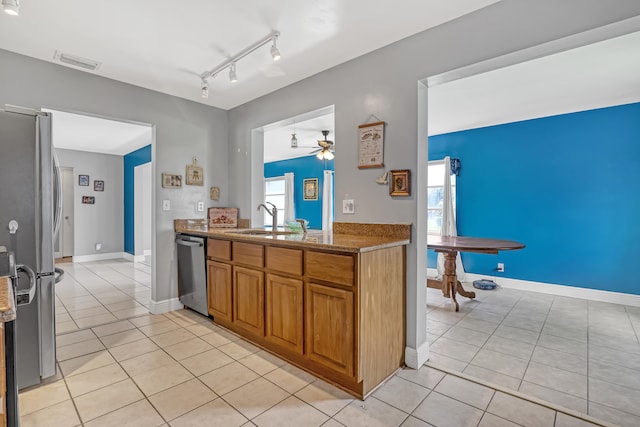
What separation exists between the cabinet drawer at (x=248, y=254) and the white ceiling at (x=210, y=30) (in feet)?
5.07

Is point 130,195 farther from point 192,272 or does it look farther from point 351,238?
point 351,238

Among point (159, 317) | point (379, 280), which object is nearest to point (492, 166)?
point (379, 280)

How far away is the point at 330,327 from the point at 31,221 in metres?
1.97

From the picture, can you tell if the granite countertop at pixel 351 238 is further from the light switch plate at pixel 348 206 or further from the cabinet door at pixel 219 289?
the cabinet door at pixel 219 289

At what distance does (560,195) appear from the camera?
4.16 meters

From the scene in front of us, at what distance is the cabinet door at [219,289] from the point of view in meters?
2.78

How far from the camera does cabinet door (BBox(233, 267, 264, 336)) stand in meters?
2.43

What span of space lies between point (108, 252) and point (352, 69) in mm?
7025

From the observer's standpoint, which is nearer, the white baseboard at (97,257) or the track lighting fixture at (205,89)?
the track lighting fixture at (205,89)

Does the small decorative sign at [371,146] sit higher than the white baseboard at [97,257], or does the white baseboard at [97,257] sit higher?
the small decorative sign at [371,146]

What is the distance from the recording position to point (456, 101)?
3613 millimetres

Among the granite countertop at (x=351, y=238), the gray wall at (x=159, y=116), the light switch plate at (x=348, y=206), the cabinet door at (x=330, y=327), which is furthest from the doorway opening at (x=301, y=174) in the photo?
the cabinet door at (x=330, y=327)

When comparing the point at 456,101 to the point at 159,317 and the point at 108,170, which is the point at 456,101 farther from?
the point at 108,170

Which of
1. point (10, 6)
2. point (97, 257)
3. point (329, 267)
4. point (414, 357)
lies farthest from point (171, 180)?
point (97, 257)
